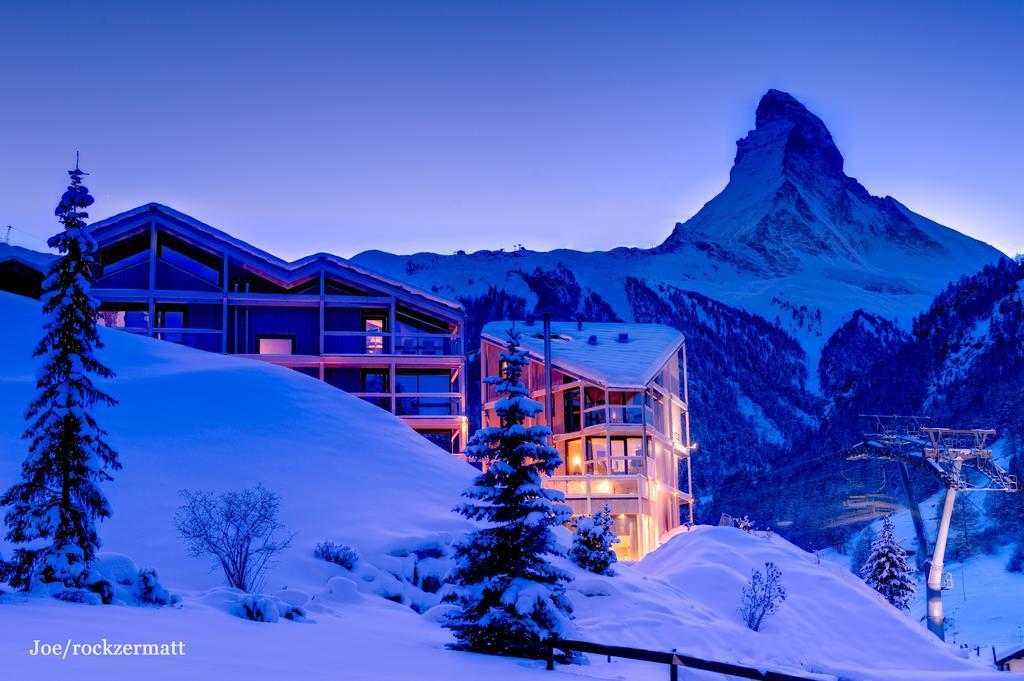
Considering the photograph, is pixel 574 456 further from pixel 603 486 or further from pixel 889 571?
pixel 889 571

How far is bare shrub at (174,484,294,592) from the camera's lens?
1898 centimetres

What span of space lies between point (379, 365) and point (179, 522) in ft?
68.8

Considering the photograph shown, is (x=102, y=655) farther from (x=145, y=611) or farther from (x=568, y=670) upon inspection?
(x=568, y=670)

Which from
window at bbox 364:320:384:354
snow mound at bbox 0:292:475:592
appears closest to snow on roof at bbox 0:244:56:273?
snow mound at bbox 0:292:475:592

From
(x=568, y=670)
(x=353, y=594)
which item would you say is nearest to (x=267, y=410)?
(x=353, y=594)

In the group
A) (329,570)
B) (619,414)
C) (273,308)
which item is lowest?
(329,570)

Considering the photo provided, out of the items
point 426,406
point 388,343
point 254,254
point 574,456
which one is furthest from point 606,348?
point 254,254

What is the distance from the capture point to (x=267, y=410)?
Answer: 1182 inches

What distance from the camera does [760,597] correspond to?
23.6 m

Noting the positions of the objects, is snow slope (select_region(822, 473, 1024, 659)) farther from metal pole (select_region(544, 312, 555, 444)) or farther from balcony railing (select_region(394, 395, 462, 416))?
balcony railing (select_region(394, 395, 462, 416))

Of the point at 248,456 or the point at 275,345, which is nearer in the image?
the point at 248,456

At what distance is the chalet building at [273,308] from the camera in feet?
135

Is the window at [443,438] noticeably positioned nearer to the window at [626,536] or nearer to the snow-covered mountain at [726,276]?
the window at [626,536]

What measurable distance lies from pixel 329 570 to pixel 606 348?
85.1ft
